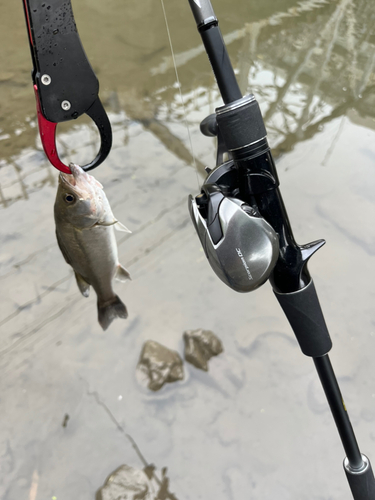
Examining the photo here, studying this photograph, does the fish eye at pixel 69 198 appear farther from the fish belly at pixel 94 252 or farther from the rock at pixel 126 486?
the rock at pixel 126 486

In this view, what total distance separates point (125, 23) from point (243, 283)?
5392mm

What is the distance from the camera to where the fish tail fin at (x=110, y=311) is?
1825 millimetres

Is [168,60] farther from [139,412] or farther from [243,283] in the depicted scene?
[243,283]

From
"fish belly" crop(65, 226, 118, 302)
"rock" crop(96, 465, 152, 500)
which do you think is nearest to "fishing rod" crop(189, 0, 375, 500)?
"fish belly" crop(65, 226, 118, 302)

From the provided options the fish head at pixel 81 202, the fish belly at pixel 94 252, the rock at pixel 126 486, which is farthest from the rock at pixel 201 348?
the fish head at pixel 81 202

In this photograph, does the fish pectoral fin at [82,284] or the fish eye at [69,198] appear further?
the fish pectoral fin at [82,284]

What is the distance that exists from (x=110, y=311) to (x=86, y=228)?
55cm

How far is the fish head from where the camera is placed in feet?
4.33

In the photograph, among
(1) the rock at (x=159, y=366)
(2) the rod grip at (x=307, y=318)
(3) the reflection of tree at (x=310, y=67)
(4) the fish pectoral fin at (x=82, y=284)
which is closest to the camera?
(2) the rod grip at (x=307, y=318)

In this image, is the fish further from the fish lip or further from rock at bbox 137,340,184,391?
rock at bbox 137,340,184,391

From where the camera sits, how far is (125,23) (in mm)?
5348

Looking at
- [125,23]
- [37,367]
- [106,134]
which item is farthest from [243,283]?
[125,23]

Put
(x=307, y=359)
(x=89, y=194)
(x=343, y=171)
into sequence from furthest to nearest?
(x=343, y=171) → (x=307, y=359) → (x=89, y=194)

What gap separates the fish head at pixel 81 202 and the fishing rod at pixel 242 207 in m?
0.42
